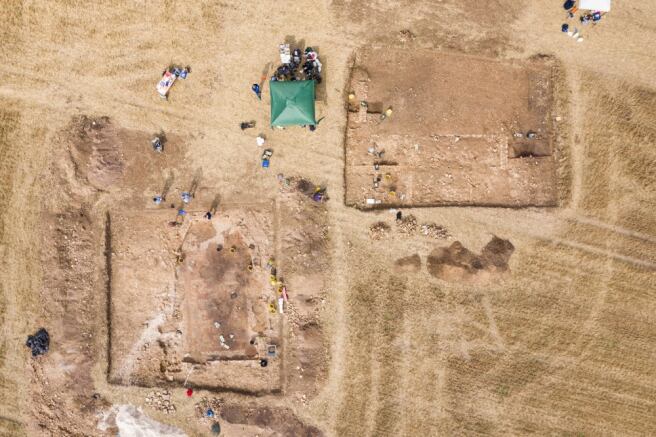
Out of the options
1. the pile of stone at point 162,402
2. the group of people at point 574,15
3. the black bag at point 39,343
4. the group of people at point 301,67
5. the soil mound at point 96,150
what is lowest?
the pile of stone at point 162,402

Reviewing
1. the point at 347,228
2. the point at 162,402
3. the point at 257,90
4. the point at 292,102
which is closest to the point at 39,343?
the point at 162,402

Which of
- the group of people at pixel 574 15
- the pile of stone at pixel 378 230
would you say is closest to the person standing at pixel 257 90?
the pile of stone at pixel 378 230

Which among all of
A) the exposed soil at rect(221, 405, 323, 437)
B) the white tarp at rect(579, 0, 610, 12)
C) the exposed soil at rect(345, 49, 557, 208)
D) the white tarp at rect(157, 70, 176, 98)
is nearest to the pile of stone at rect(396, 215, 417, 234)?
the exposed soil at rect(345, 49, 557, 208)

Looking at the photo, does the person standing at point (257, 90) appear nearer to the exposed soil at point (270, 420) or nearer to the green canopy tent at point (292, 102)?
the green canopy tent at point (292, 102)

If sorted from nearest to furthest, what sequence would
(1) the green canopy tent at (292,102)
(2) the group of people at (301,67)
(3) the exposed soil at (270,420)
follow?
(1) the green canopy tent at (292,102), (2) the group of people at (301,67), (3) the exposed soil at (270,420)

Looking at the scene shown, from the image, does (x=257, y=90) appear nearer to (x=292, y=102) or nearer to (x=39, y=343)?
(x=292, y=102)
